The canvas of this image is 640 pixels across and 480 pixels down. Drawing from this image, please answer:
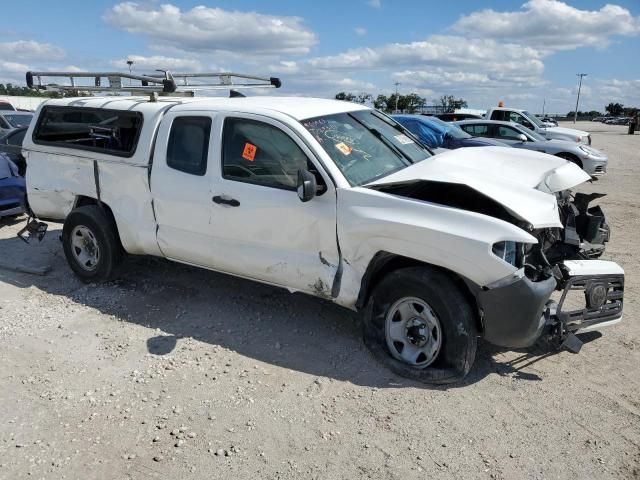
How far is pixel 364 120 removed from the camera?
15.4 ft

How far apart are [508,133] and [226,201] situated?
11.7m

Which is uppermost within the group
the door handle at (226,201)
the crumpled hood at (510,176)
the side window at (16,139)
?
the crumpled hood at (510,176)

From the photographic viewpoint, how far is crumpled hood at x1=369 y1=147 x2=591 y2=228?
11.5ft

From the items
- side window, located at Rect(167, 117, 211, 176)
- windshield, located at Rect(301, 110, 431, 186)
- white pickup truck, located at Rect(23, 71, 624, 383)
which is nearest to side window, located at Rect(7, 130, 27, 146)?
white pickup truck, located at Rect(23, 71, 624, 383)

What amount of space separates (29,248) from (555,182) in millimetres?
6310

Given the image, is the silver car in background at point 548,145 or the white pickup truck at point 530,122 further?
the white pickup truck at point 530,122

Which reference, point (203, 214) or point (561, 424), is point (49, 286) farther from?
point (561, 424)

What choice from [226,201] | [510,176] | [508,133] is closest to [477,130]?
[508,133]

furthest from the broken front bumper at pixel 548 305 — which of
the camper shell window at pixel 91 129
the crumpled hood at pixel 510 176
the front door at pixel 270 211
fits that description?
the camper shell window at pixel 91 129

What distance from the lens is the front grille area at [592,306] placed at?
144 inches

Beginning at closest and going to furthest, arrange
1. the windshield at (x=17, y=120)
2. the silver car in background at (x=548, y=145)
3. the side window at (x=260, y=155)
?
the side window at (x=260, y=155) → the windshield at (x=17, y=120) → the silver car in background at (x=548, y=145)

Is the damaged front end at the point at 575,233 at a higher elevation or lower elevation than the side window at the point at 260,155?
lower

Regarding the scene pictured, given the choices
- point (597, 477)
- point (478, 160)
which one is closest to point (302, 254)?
point (478, 160)

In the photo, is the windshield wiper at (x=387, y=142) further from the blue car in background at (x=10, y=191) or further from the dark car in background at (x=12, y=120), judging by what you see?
the dark car in background at (x=12, y=120)
